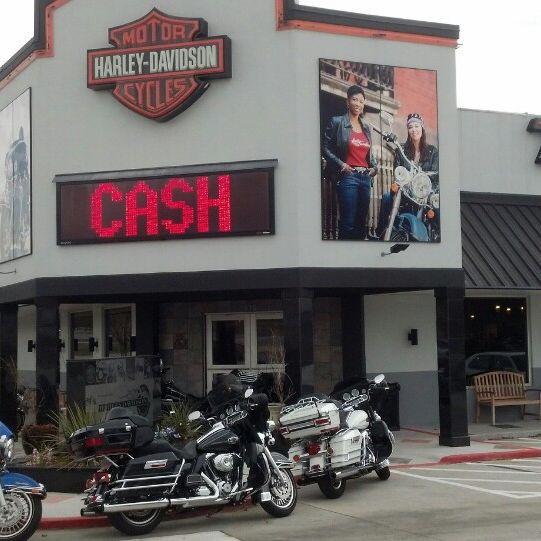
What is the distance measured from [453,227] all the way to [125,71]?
616cm

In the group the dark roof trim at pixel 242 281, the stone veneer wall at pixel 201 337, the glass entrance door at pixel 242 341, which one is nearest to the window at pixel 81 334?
the stone veneer wall at pixel 201 337

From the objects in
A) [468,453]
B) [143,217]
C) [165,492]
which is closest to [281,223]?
[143,217]

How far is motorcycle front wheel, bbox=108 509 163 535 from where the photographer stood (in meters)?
10.3

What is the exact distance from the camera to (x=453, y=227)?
16.7 m

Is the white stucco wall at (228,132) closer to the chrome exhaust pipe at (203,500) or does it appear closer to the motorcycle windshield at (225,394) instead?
the motorcycle windshield at (225,394)

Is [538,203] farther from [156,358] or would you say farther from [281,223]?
[156,358]

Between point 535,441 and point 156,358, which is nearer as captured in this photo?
point 156,358

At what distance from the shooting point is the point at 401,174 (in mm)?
16281

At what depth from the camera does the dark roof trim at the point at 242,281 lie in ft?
50.8

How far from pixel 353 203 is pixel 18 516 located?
26.3 ft

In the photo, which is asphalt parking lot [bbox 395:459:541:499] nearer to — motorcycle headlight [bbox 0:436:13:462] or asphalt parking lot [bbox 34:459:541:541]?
asphalt parking lot [bbox 34:459:541:541]

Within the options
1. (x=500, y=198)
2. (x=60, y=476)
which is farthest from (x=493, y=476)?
(x=500, y=198)

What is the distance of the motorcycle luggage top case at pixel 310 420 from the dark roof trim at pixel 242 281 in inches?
131

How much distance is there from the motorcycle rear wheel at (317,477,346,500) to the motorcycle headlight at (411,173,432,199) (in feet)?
19.3
